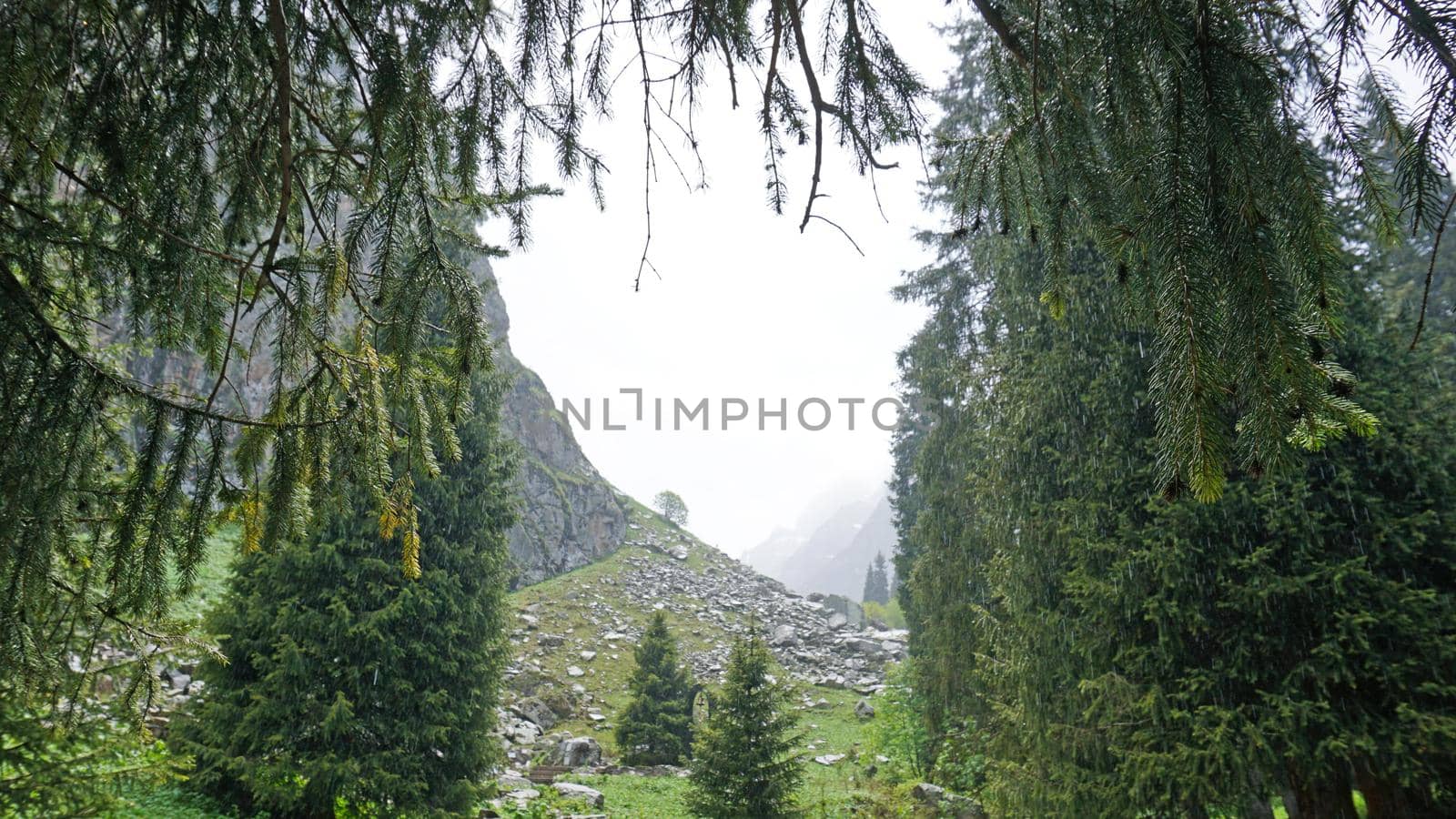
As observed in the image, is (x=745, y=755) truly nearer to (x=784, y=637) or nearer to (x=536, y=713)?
(x=536, y=713)

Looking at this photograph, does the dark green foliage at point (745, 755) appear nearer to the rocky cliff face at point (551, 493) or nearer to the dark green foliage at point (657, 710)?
the dark green foliage at point (657, 710)

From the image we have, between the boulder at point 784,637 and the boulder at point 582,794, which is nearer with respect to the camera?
the boulder at point 582,794

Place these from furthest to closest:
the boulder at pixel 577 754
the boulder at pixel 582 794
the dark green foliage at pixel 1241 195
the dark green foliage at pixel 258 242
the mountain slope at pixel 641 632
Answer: the mountain slope at pixel 641 632, the boulder at pixel 577 754, the boulder at pixel 582 794, the dark green foliage at pixel 258 242, the dark green foliage at pixel 1241 195

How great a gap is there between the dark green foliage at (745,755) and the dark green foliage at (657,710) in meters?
5.97

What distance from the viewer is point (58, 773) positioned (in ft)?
8.55

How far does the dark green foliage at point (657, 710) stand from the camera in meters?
13.0

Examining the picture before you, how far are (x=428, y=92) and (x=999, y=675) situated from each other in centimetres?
564

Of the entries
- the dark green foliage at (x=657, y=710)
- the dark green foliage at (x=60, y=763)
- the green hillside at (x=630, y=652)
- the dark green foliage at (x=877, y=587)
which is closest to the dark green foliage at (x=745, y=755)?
the green hillside at (x=630, y=652)

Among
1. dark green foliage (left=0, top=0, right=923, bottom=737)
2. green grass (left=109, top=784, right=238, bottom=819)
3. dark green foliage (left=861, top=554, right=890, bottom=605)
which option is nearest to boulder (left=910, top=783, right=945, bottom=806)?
green grass (left=109, top=784, right=238, bottom=819)

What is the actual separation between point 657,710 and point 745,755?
690 centimetres

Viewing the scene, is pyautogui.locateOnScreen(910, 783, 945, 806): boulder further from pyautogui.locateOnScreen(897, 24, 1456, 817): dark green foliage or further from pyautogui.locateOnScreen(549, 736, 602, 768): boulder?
pyautogui.locateOnScreen(549, 736, 602, 768): boulder

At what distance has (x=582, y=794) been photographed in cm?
931

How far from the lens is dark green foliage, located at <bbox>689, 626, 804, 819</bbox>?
23.0 ft

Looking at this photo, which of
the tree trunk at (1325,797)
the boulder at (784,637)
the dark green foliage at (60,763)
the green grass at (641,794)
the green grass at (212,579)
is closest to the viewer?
the dark green foliage at (60,763)
